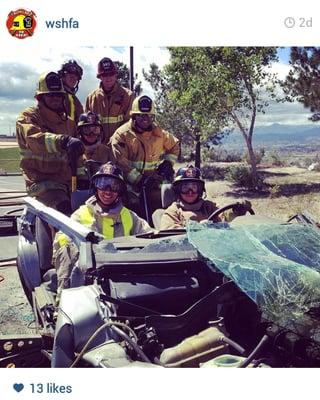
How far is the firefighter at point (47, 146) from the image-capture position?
15.6ft

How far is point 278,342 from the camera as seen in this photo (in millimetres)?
2500

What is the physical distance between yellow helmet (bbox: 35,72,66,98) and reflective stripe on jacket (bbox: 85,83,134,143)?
110cm

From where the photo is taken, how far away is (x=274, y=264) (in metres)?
2.59

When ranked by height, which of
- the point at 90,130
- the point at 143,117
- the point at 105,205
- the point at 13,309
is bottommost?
the point at 13,309

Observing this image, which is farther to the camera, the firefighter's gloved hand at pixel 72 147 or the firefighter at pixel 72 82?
the firefighter at pixel 72 82

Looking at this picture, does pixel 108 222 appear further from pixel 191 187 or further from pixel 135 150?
pixel 135 150

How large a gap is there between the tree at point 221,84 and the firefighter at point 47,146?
5001 millimetres

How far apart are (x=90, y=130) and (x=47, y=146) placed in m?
0.46

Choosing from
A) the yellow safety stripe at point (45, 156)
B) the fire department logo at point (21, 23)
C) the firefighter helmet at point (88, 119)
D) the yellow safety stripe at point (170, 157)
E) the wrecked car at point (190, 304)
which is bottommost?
the wrecked car at point (190, 304)

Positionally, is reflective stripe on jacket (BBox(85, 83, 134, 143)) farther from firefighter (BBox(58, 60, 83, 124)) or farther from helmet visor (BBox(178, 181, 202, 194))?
helmet visor (BBox(178, 181, 202, 194))

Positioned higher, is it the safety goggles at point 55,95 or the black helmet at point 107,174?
the safety goggles at point 55,95

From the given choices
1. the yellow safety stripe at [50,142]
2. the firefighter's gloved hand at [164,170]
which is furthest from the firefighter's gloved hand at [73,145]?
the firefighter's gloved hand at [164,170]

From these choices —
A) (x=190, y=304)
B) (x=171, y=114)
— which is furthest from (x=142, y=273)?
(x=171, y=114)

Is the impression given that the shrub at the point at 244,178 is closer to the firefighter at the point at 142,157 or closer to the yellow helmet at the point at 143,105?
the firefighter at the point at 142,157
